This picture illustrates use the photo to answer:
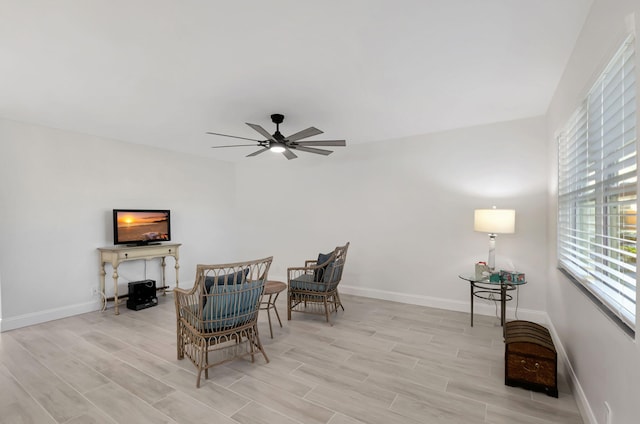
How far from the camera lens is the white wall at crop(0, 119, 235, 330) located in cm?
388

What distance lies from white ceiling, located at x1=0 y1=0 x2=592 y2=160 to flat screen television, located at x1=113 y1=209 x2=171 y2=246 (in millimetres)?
1519

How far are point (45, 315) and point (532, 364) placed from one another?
18.6 feet

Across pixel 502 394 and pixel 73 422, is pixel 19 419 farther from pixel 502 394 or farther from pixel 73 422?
pixel 502 394

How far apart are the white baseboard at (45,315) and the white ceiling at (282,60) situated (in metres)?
2.56

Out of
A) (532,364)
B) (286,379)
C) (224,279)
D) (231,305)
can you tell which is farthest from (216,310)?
(532,364)

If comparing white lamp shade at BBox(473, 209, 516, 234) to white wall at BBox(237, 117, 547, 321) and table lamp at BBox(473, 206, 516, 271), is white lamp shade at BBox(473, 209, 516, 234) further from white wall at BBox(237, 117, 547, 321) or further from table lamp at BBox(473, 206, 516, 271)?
white wall at BBox(237, 117, 547, 321)

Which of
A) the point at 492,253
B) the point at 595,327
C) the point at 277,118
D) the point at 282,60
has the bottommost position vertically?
the point at 595,327

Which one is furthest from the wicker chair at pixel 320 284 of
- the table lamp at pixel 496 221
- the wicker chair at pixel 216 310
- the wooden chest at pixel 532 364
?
the wooden chest at pixel 532 364

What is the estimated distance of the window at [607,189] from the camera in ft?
4.65

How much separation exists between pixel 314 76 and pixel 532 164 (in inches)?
122

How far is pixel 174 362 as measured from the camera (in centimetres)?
291

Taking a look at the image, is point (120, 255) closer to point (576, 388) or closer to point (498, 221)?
point (498, 221)

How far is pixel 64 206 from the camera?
4.32 meters

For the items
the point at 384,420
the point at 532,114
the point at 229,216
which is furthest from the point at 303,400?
the point at 229,216
